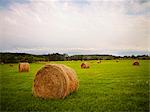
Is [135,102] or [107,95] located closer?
[135,102]

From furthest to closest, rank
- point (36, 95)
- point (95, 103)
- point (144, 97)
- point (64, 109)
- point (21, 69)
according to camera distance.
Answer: point (21, 69) → point (36, 95) → point (144, 97) → point (95, 103) → point (64, 109)

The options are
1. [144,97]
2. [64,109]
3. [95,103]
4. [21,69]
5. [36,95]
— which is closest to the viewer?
[64,109]

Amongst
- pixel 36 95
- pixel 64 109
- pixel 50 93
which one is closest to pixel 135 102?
pixel 64 109

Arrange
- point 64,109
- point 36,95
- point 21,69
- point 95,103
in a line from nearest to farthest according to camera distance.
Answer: point 64,109 → point 95,103 → point 36,95 → point 21,69

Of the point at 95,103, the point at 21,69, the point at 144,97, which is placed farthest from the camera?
the point at 21,69

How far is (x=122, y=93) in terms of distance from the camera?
Answer: 28.2ft

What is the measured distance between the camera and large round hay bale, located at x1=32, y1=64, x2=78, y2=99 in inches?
323

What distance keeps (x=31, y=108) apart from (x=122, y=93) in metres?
3.27

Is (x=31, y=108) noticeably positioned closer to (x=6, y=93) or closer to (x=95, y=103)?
(x=95, y=103)

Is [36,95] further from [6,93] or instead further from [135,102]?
[135,102]

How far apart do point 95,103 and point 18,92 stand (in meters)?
3.17

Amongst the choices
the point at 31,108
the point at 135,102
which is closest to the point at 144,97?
the point at 135,102

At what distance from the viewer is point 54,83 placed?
8.44 m

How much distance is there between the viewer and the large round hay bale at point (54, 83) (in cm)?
821
